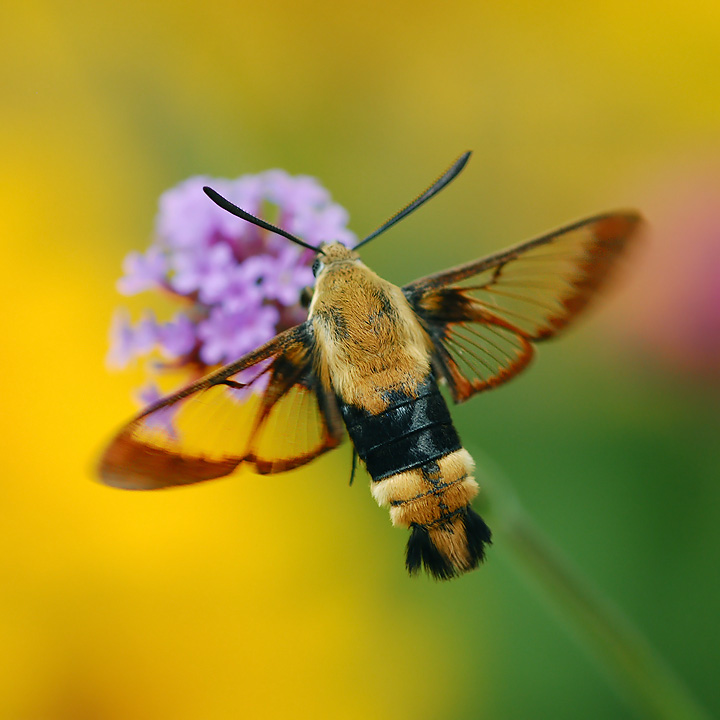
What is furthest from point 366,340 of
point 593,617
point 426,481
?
point 593,617

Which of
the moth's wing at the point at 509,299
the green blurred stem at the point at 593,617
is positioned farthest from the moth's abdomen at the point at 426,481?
the green blurred stem at the point at 593,617

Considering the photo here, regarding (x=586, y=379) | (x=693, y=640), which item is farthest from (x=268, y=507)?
(x=693, y=640)

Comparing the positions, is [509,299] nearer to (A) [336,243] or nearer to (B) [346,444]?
(A) [336,243]

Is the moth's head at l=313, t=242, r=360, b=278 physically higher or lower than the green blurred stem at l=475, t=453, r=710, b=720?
higher

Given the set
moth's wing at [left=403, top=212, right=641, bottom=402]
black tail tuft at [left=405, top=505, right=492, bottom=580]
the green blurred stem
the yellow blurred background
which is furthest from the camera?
the yellow blurred background

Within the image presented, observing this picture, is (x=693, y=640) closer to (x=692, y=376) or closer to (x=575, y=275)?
(x=692, y=376)

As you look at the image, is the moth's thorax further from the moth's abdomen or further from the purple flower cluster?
the purple flower cluster

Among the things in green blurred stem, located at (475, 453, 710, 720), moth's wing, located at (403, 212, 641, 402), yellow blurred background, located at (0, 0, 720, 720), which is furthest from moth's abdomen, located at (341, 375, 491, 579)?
yellow blurred background, located at (0, 0, 720, 720)

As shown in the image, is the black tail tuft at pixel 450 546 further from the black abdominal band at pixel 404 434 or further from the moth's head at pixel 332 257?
the moth's head at pixel 332 257
